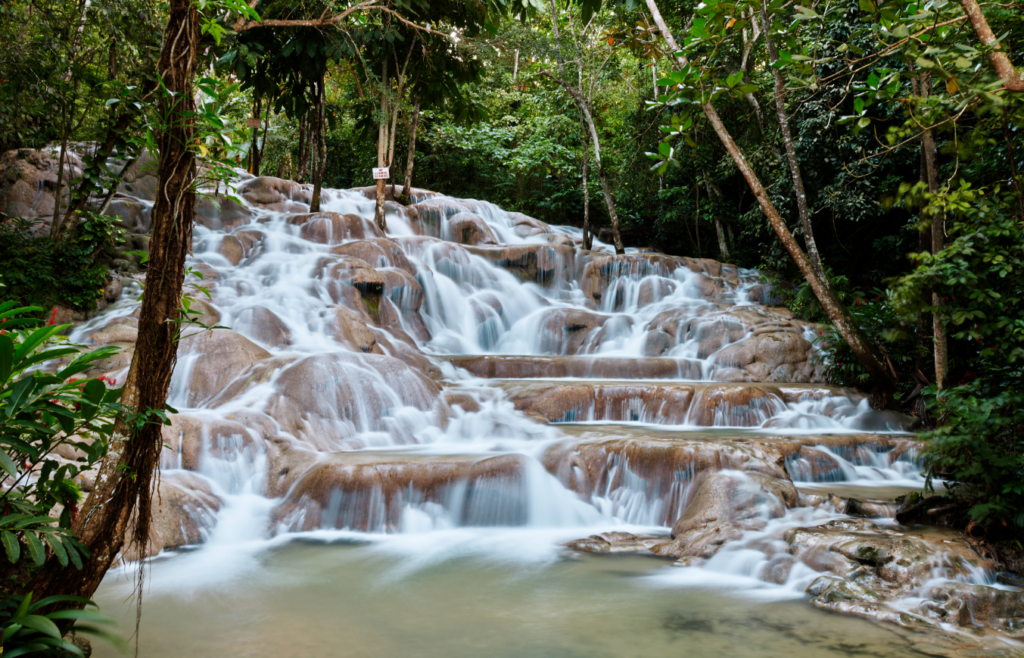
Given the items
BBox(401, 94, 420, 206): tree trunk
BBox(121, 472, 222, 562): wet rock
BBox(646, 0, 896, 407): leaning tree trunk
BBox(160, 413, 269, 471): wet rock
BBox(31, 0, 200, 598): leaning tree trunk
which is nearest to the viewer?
BBox(31, 0, 200, 598): leaning tree trunk

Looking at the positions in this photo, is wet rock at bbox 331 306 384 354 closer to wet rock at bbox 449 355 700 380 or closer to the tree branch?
wet rock at bbox 449 355 700 380

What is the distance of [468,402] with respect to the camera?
8.55m

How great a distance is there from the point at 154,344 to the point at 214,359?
6407 millimetres

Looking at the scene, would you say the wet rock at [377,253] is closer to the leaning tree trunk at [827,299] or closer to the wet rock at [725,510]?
the leaning tree trunk at [827,299]

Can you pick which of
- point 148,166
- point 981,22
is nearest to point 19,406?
point 148,166

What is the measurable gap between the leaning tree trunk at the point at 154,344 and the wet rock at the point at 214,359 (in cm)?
593

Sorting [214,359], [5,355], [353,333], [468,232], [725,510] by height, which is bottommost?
[725,510]

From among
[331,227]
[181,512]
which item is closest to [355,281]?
[331,227]

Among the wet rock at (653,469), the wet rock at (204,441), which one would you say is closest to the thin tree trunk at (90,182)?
the wet rock at (204,441)

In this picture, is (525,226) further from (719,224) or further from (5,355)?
(5,355)

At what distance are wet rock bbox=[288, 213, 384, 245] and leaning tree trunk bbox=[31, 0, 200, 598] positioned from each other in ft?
38.7

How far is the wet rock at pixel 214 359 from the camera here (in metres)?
7.88

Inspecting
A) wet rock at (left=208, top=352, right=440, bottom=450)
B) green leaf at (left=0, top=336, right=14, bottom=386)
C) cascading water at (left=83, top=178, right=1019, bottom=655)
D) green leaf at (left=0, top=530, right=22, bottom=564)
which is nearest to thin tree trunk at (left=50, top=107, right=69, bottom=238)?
cascading water at (left=83, top=178, right=1019, bottom=655)

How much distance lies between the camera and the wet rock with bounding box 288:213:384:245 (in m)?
13.8
